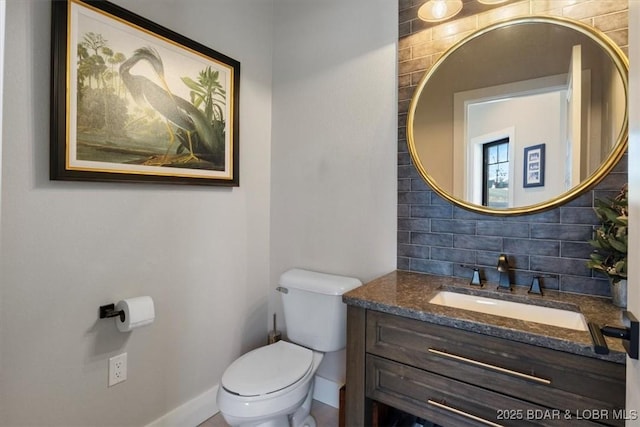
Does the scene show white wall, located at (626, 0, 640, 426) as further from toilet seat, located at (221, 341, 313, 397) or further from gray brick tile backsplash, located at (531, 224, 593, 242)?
toilet seat, located at (221, 341, 313, 397)

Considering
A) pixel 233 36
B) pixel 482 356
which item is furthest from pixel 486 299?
pixel 233 36

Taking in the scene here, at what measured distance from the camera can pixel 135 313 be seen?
1441 millimetres

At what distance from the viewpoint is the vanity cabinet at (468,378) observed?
947 mm

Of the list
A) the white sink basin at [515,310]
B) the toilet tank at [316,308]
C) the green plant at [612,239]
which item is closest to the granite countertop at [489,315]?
the white sink basin at [515,310]

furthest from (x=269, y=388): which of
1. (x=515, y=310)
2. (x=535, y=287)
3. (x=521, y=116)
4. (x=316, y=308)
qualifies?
(x=521, y=116)

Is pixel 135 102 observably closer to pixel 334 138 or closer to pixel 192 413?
pixel 334 138

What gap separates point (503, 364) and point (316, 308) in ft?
3.00

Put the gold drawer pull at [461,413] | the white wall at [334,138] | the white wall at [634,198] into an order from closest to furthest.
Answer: the white wall at [634,198] → the gold drawer pull at [461,413] → the white wall at [334,138]

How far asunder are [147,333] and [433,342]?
1295mm

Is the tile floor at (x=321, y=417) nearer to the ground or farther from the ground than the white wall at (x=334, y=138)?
nearer to the ground

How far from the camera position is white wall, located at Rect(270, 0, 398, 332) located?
181 cm

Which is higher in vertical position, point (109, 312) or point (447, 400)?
point (109, 312)

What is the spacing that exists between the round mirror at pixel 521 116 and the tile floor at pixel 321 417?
1.35 metres

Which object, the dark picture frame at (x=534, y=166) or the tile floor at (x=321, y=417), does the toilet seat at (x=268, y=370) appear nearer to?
the tile floor at (x=321, y=417)
